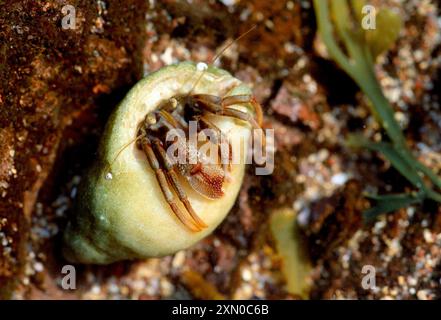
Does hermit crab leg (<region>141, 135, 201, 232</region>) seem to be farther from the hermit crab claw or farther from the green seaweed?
the green seaweed

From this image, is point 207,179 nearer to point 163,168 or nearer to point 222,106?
point 163,168

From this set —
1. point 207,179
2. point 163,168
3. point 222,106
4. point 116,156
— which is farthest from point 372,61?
point 116,156

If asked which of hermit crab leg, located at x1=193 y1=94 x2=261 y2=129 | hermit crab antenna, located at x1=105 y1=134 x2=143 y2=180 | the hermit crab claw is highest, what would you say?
hermit crab leg, located at x1=193 y1=94 x2=261 y2=129

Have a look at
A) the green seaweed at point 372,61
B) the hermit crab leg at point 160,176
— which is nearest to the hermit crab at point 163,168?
the hermit crab leg at point 160,176

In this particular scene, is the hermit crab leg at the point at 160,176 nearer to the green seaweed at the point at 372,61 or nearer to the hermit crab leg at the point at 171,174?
the hermit crab leg at the point at 171,174

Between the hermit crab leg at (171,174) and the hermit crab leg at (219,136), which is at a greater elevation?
the hermit crab leg at (219,136)

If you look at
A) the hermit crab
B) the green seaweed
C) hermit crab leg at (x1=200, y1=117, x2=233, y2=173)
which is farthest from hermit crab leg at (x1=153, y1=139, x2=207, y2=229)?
the green seaweed

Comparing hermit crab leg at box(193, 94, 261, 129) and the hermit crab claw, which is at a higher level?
hermit crab leg at box(193, 94, 261, 129)
